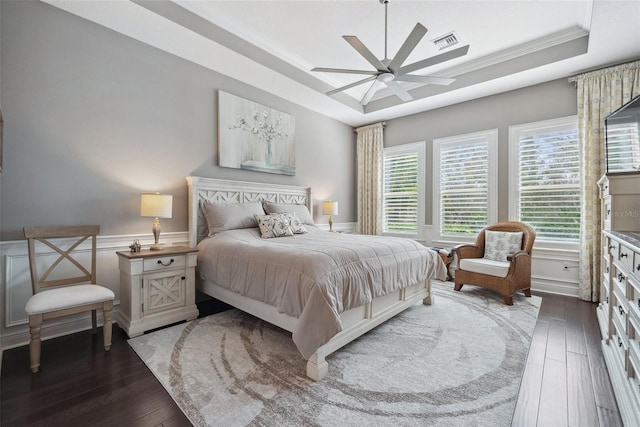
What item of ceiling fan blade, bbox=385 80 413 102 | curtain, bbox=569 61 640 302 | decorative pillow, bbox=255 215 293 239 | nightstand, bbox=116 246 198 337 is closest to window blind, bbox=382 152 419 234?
ceiling fan blade, bbox=385 80 413 102

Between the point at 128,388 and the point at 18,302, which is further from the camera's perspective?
the point at 18,302

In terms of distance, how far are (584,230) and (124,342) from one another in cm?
545

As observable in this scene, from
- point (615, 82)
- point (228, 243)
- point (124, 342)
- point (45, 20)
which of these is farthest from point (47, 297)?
point (615, 82)

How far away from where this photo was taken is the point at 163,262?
2.79 meters

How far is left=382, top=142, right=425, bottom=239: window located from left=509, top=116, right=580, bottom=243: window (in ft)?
4.93

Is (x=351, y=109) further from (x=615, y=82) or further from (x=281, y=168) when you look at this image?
(x=615, y=82)

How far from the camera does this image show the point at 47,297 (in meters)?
2.09

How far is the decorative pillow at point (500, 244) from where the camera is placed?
3887 millimetres

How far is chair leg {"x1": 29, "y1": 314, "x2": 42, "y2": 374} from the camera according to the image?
201cm

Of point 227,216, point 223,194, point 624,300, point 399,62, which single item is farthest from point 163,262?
point 624,300

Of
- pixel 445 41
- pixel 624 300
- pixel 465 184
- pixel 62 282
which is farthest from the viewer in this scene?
pixel 465 184

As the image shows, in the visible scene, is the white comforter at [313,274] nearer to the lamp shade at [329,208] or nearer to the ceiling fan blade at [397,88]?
the ceiling fan blade at [397,88]

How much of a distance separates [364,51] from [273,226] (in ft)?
7.05

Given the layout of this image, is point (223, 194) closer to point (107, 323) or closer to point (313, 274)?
point (107, 323)
